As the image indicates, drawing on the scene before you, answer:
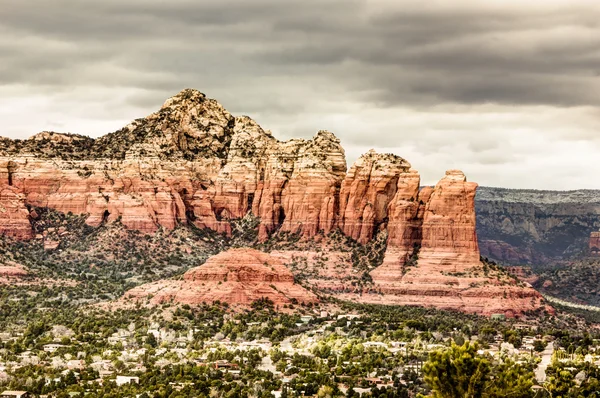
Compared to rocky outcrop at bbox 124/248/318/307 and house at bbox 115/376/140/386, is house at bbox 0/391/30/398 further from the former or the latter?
rocky outcrop at bbox 124/248/318/307

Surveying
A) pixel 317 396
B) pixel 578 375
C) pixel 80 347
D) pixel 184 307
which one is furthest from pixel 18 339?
pixel 578 375

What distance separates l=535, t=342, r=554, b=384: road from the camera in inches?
6082

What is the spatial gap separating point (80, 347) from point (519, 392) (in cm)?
6765

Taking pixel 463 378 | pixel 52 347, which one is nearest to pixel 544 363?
pixel 463 378

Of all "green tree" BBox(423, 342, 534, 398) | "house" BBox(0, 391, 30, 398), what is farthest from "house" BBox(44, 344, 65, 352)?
"green tree" BBox(423, 342, 534, 398)

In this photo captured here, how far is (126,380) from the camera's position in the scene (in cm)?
15462

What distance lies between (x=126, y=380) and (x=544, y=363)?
44080mm

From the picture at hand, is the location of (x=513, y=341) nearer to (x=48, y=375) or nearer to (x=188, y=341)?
(x=188, y=341)

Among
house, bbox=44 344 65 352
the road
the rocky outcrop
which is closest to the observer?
the road

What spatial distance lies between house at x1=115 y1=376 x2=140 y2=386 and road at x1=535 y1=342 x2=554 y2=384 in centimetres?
3881

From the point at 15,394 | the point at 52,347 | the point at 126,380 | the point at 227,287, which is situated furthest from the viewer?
the point at 227,287

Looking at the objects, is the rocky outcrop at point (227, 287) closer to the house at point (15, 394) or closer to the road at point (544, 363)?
the road at point (544, 363)

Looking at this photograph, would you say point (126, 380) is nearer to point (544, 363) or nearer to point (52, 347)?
point (52, 347)

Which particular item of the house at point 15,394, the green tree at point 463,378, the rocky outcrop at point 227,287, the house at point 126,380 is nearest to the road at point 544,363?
the green tree at point 463,378
